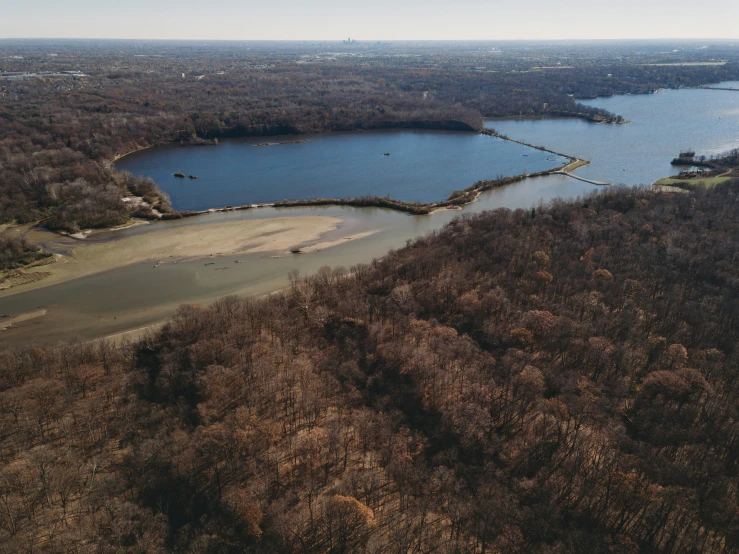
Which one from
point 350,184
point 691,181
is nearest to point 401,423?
point 350,184

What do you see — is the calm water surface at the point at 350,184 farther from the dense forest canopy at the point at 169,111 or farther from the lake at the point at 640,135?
the dense forest canopy at the point at 169,111

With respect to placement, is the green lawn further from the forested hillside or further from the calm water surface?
the forested hillside

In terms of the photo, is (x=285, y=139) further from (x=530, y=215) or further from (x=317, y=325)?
(x=317, y=325)

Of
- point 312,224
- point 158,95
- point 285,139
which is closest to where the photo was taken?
point 312,224

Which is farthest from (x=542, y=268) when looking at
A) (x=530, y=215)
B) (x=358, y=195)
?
(x=358, y=195)

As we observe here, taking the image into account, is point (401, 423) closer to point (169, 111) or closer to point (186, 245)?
point (186, 245)

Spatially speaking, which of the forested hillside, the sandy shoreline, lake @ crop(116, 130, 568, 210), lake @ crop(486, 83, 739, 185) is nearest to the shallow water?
the sandy shoreline
